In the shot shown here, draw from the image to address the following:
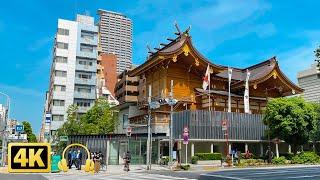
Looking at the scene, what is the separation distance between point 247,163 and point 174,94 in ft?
45.0

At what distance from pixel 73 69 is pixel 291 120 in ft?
157

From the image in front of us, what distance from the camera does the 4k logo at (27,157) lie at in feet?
7.55

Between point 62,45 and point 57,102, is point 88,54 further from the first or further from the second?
point 57,102

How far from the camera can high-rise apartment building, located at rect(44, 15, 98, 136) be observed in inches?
2958

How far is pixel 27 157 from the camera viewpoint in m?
2.32

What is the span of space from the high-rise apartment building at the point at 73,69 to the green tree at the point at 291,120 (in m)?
42.7

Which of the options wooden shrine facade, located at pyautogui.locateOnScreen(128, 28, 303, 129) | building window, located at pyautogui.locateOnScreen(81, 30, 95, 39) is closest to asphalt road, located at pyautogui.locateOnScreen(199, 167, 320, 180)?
wooden shrine facade, located at pyautogui.locateOnScreen(128, 28, 303, 129)

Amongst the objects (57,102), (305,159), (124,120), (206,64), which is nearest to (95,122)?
(124,120)

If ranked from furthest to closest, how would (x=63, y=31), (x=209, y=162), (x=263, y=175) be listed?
(x=63, y=31), (x=209, y=162), (x=263, y=175)

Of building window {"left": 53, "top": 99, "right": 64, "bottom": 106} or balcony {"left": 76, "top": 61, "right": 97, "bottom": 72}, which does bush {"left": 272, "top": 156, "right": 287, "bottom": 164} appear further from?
building window {"left": 53, "top": 99, "right": 64, "bottom": 106}

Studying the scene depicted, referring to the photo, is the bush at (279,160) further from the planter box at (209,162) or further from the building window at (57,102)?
the building window at (57,102)

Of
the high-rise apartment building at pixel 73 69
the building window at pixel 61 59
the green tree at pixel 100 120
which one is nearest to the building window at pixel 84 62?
the high-rise apartment building at pixel 73 69

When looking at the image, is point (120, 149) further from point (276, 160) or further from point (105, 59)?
point (105, 59)

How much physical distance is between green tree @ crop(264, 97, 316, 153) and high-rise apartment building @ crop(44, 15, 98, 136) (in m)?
42.7
